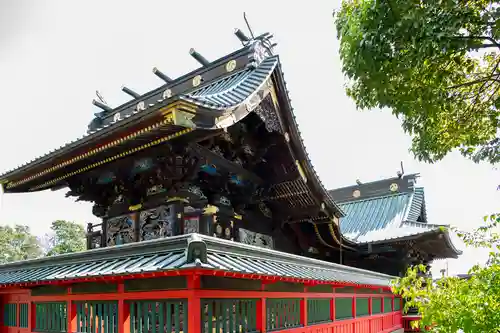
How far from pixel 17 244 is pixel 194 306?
5461 centimetres

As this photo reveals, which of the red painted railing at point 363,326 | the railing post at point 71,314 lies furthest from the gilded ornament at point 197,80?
the red painted railing at point 363,326

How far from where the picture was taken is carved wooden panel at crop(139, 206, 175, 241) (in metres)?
9.27

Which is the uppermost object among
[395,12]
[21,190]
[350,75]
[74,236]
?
[395,12]

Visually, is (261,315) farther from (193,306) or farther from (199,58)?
(199,58)

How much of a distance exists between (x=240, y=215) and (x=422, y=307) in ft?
17.4

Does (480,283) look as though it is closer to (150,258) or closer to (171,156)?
(150,258)

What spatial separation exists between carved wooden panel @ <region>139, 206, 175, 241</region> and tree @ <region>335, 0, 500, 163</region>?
4.37m

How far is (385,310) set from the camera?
16250 mm

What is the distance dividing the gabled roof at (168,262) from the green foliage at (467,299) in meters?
1.97

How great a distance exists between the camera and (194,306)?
595cm

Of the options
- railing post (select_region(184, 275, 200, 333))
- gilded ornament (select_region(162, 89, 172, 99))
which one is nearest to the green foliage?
railing post (select_region(184, 275, 200, 333))

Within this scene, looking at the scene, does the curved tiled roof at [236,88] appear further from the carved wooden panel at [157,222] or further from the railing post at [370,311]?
the railing post at [370,311]

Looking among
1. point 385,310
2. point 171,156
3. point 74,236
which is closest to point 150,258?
point 171,156

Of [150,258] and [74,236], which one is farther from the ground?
[150,258]
